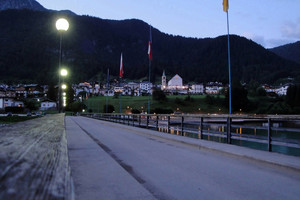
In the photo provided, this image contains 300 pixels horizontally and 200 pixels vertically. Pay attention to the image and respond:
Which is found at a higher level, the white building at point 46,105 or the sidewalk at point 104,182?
the white building at point 46,105

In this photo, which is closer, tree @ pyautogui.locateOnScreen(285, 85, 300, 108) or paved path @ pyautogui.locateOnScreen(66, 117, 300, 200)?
paved path @ pyautogui.locateOnScreen(66, 117, 300, 200)

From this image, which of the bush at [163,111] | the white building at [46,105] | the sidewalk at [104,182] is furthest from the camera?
the white building at [46,105]

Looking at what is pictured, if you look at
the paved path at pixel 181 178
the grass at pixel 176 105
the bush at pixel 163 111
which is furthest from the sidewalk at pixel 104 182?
the grass at pixel 176 105

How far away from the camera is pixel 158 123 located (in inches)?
902

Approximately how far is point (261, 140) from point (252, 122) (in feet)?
339

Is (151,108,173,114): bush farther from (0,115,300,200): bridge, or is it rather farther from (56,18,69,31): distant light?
(0,115,300,200): bridge

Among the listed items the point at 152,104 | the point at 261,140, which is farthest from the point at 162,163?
the point at 152,104

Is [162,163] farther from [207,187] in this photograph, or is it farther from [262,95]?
[262,95]

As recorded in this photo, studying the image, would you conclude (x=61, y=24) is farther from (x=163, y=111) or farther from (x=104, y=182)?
(x=163, y=111)

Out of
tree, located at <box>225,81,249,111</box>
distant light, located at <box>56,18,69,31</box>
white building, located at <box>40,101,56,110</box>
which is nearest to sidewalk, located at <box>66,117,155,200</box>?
distant light, located at <box>56,18,69,31</box>

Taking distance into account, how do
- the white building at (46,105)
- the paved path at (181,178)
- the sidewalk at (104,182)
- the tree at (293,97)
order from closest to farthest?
the sidewalk at (104,182) < the paved path at (181,178) < the tree at (293,97) < the white building at (46,105)

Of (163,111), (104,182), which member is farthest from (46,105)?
(104,182)

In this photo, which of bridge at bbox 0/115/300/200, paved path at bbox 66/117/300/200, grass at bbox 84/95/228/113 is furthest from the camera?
grass at bbox 84/95/228/113

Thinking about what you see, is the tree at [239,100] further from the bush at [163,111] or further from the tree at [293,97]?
the bush at [163,111]
